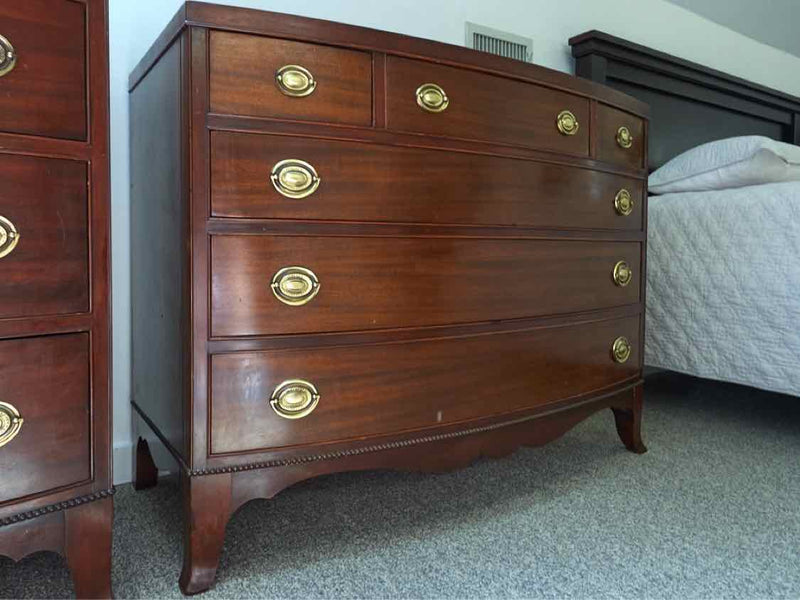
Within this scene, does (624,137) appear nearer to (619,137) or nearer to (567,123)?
(619,137)

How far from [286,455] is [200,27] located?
2.21 ft

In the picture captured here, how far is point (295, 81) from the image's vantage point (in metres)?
0.98

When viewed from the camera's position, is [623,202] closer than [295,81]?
No

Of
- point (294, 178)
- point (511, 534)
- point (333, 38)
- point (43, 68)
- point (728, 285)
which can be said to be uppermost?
point (333, 38)

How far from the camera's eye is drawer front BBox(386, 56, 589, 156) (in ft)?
3.53

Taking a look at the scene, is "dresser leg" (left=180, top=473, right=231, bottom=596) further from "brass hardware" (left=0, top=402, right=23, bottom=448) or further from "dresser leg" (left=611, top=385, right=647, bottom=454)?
"dresser leg" (left=611, top=385, right=647, bottom=454)

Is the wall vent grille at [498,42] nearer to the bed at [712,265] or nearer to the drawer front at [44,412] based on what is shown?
the bed at [712,265]

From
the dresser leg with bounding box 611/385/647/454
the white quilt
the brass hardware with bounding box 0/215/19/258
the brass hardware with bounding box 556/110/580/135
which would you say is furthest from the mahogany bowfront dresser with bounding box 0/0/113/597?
the white quilt

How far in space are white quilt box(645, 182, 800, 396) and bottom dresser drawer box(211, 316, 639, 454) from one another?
70cm

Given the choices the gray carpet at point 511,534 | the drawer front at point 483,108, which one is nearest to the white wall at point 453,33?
the gray carpet at point 511,534

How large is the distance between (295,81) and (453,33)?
1060 millimetres

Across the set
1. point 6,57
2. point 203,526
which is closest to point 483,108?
point 6,57

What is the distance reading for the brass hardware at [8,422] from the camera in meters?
0.81

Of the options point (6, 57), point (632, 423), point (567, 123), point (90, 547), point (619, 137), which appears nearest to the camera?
point (6, 57)
